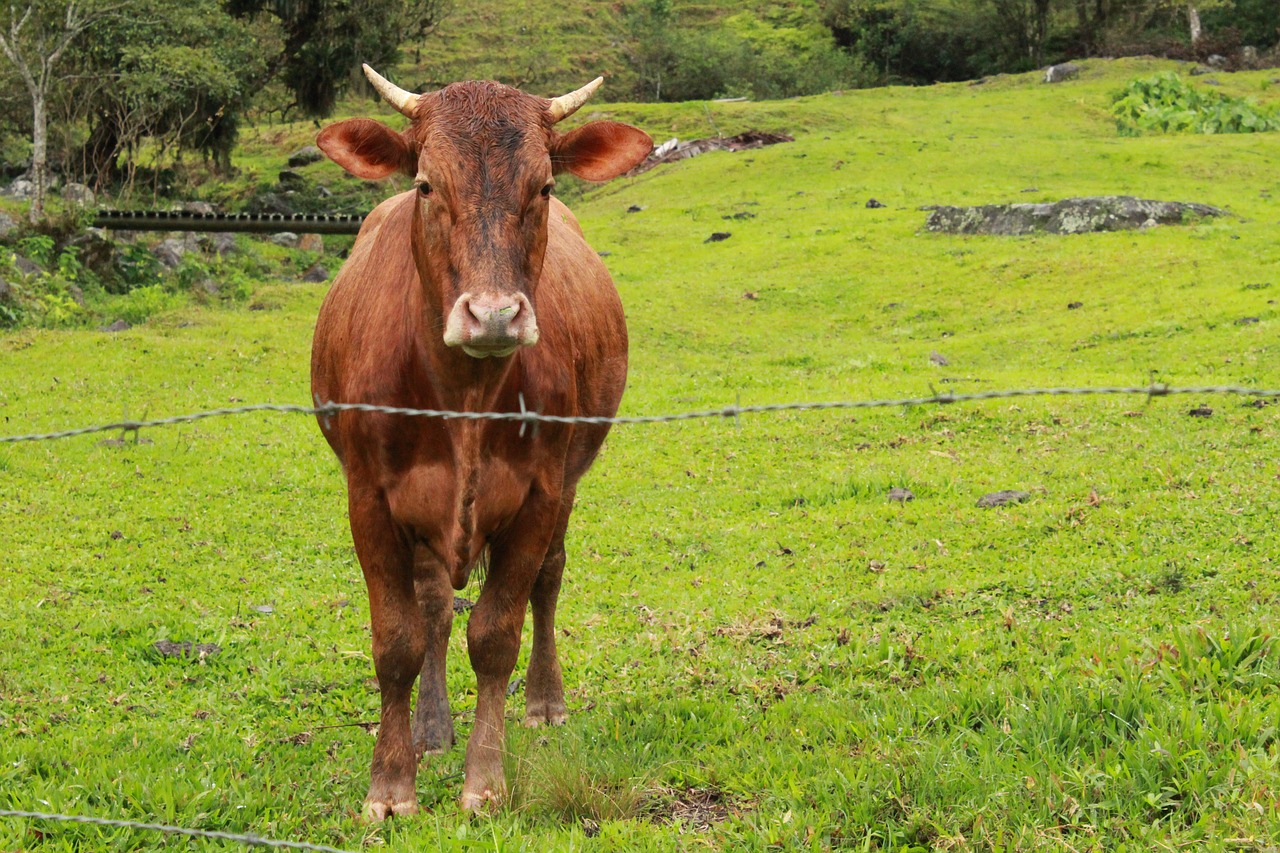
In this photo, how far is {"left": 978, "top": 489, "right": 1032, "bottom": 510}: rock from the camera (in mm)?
9750

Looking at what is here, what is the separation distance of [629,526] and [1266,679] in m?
5.97

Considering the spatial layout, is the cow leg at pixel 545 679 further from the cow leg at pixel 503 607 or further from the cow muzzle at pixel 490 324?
the cow muzzle at pixel 490 324

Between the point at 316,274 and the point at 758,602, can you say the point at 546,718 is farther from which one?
the point at 316,274

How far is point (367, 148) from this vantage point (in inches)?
207

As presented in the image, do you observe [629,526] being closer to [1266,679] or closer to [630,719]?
[630,719]

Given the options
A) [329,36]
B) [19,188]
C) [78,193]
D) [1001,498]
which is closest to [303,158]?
[329,36]

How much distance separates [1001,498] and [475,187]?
21.3ft

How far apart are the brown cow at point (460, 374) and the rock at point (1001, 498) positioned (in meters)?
5.04

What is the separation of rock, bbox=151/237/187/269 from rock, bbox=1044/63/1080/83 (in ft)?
132

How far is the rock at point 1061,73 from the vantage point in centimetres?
5191

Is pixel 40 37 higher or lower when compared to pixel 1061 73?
higher

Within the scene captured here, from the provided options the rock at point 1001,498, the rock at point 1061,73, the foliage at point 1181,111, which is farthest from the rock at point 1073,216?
the rock at point 1061,73

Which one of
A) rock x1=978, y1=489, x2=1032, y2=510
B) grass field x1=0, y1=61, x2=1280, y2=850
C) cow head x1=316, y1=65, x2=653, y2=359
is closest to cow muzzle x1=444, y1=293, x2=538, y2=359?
cow head x1=316, y1=65, x2=653, y2=359

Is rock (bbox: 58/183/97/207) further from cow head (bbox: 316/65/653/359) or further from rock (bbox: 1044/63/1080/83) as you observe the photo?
rock (bbox: 1044/63/1080/83)
